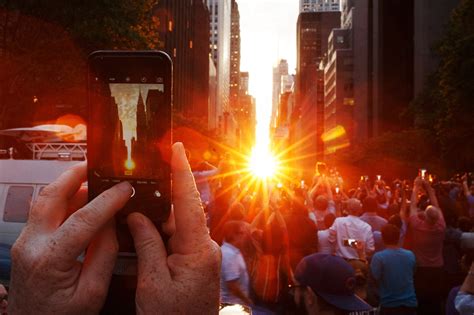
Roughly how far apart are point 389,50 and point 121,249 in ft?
308

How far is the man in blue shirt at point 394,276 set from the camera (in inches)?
279

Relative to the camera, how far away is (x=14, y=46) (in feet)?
63.7

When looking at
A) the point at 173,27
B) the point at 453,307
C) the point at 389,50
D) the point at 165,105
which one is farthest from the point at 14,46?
the point at 389,50

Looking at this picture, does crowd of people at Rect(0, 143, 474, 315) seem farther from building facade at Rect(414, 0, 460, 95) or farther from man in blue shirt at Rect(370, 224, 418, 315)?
building facade at Rect(414, 0, 460, 95)

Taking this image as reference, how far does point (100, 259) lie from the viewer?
148cm

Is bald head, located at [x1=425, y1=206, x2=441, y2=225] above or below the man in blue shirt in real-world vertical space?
above

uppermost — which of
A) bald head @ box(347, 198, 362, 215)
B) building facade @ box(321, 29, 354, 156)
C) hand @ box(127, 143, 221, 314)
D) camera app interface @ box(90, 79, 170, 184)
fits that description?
building facade @ box(321, 29, 354, 156)

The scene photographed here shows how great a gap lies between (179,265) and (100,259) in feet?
0.67

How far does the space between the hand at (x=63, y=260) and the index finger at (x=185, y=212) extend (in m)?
0.17

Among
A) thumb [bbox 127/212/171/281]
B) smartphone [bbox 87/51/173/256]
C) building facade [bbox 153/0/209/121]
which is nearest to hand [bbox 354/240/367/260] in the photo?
smartphone [bbox 87/51/173/256]

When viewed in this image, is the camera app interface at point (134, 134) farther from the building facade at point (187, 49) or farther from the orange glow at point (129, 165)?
the building facade at point (187, 49)

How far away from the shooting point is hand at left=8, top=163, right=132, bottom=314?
1.41m

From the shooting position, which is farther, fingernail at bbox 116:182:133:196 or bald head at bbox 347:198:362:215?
bald head at bbox 347:198:362:215

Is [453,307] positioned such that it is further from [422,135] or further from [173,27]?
[173,27]
